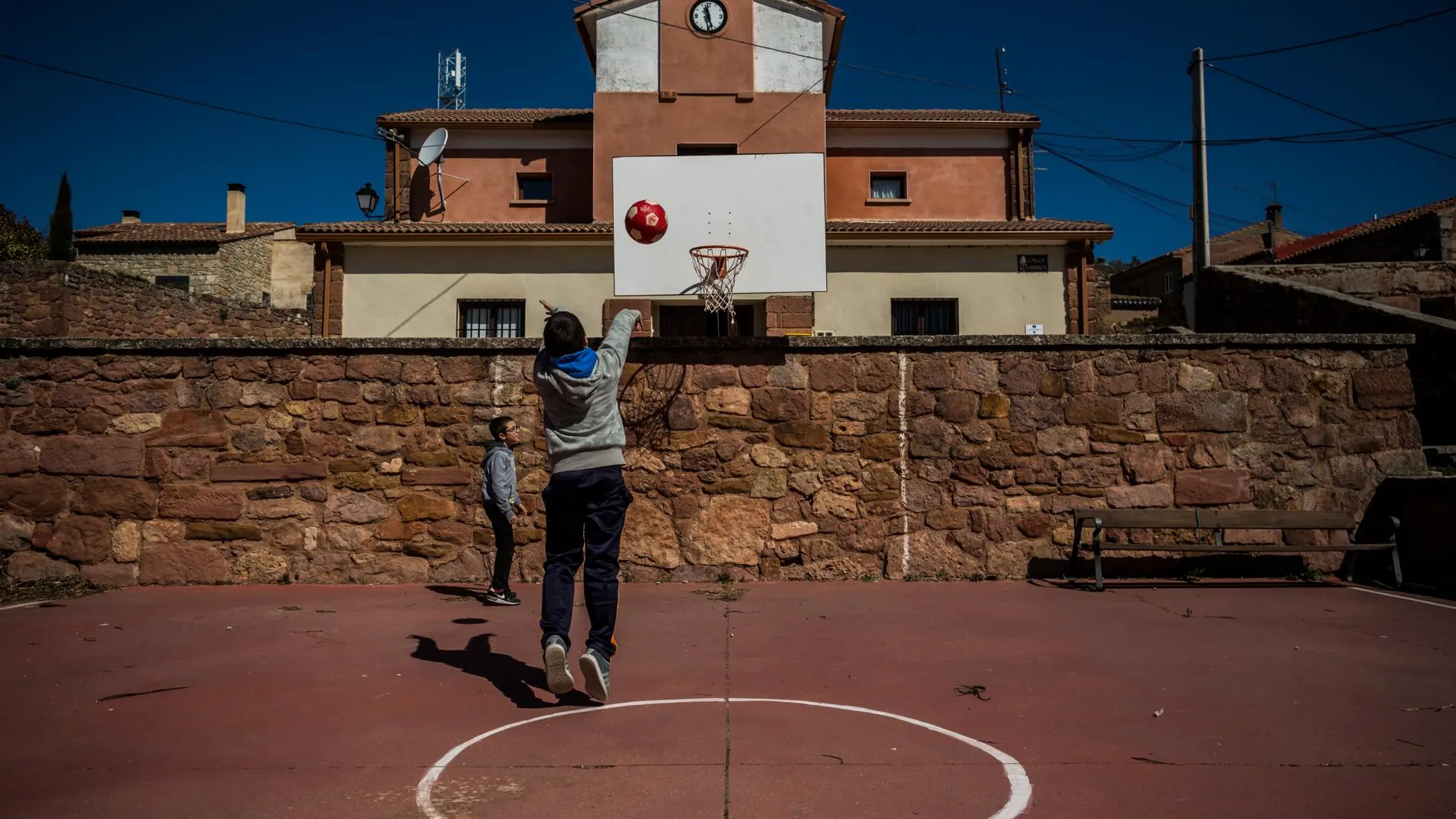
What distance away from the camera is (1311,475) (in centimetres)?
827

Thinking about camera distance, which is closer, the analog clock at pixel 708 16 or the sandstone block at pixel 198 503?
the sandstone block at pixel 198 503

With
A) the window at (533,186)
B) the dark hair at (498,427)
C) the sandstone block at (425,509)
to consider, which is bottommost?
the sandstone block at (425,509)

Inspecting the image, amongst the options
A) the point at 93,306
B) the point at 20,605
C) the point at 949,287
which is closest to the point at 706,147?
the point at 949,287

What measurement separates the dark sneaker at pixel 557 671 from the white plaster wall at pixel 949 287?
49.1ft

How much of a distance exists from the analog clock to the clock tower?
16 millimetres

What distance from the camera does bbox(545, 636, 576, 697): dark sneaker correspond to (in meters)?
4.15

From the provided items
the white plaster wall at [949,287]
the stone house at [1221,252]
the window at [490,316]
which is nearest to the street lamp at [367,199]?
the window at [490,316]

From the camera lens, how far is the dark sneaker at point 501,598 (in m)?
7.00

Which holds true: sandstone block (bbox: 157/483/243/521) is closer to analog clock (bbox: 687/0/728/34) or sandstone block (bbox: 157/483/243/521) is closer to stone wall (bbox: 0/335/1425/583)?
stone wall (bbox: 0/335/1425/583)

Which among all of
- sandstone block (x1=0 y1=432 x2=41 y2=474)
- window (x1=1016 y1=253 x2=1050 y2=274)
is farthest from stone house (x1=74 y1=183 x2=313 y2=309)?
sandstone block (x1=0 y1=432 x2=41 y2=474)

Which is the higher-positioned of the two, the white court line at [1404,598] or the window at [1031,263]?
the window at [1031,263]

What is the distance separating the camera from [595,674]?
4168 millimetres

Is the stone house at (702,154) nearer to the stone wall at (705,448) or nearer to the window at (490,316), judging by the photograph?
the window at (490,316)

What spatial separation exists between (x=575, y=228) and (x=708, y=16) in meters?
5.72
